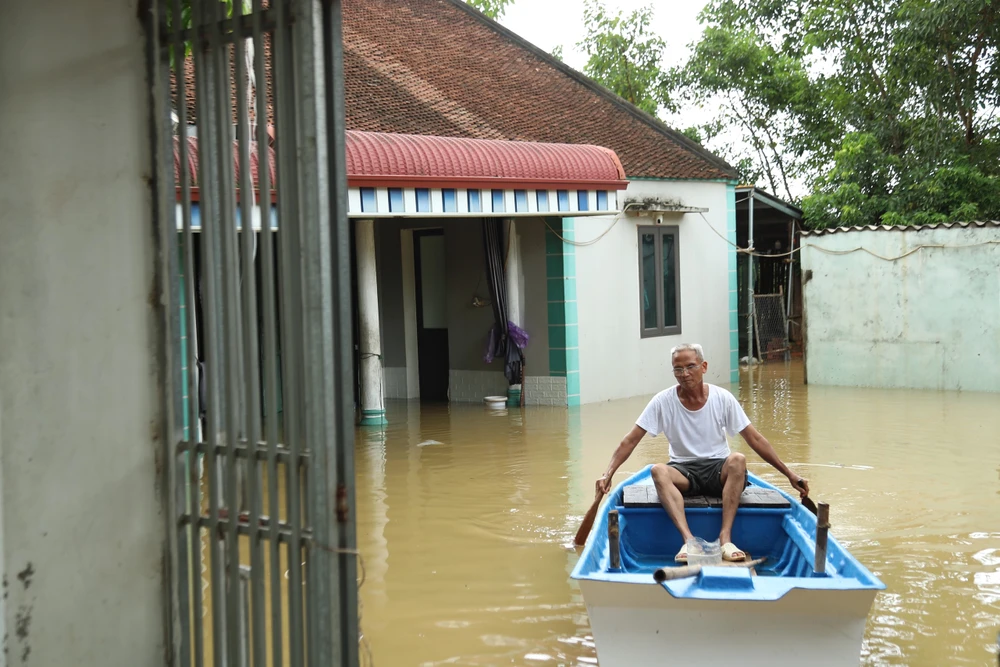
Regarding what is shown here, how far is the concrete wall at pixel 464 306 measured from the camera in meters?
15.7

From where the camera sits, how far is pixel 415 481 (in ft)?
34.6

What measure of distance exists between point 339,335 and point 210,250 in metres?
0.64

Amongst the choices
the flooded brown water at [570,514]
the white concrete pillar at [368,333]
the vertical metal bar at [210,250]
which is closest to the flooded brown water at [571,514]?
the flooded brown water at [570,514]

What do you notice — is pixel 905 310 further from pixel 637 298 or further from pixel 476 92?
pixel 476 92

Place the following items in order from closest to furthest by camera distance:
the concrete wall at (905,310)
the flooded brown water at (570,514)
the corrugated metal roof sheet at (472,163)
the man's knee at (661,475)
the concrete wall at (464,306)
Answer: the flooded brown water at (570,514)
the man's knee at (661,475)
the corrugated metal roof sheet at (472,163)
the concrete wall at (905,310)
the concrete wall at (464,306)

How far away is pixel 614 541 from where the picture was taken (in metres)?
5.70

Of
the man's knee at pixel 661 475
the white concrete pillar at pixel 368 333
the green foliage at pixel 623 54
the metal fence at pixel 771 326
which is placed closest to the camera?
the man's knee at pixel 661 475

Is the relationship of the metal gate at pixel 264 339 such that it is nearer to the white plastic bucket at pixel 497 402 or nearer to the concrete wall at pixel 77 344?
the concrete wall at pixel 77 344

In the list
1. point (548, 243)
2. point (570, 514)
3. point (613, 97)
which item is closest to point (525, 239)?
point (548, 243)

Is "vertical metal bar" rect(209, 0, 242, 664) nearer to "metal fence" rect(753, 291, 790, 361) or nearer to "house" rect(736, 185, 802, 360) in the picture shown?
"house" rect(736, 185, 802, 360)

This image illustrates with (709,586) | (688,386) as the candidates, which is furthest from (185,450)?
(688,386)

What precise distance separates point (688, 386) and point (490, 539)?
213 centimetres

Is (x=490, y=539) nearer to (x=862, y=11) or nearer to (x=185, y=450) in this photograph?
(x=185, y=450)

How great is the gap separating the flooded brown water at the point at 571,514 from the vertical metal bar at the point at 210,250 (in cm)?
243
